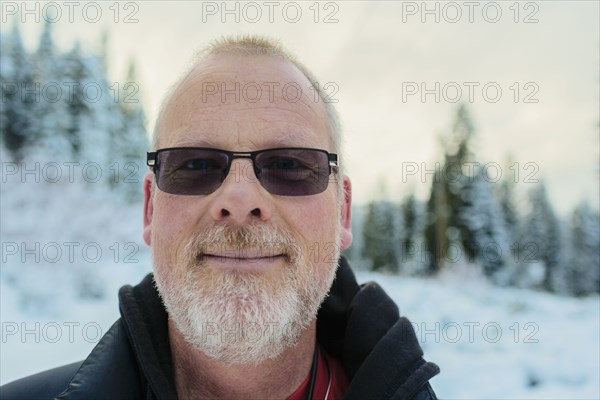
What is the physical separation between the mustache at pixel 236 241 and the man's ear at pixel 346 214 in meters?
0.76

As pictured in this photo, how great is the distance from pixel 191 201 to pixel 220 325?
2.19 feet

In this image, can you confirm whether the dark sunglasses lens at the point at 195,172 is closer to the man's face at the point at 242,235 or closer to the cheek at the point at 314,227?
the man's face at the point at 242,235

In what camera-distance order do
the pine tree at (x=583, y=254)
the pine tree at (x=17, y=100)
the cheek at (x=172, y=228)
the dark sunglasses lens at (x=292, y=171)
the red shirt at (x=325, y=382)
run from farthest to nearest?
the pine tree at (x=583, y=254) < the pine tree at (x=17, y=100) < the red shirt at (x=325, y=382) < the dark sunglasses lens at (x=292, y=171) < the cheek at (x=172, y=228)

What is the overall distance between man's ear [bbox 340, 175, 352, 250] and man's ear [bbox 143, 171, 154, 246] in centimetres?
126

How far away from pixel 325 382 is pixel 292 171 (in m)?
1.39

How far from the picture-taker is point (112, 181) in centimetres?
3384

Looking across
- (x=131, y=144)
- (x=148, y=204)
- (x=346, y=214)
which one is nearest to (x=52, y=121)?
(x=131, y=144)

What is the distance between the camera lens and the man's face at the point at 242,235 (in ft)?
6.57

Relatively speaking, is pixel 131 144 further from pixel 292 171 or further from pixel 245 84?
pixel 292 171

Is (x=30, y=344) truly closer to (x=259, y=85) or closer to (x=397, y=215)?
(x=259, y=85)

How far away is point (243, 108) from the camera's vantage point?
2199mm

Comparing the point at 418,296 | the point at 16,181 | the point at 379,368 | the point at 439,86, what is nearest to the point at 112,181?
the point at 16,181

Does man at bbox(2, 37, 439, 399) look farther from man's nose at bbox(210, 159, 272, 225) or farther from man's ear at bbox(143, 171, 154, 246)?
man's ear at bbox(143, 171, 154, 246)

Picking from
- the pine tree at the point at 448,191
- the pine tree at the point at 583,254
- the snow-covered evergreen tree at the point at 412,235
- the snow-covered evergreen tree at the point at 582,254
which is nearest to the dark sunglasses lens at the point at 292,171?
the pine tree at the point at 448,191
